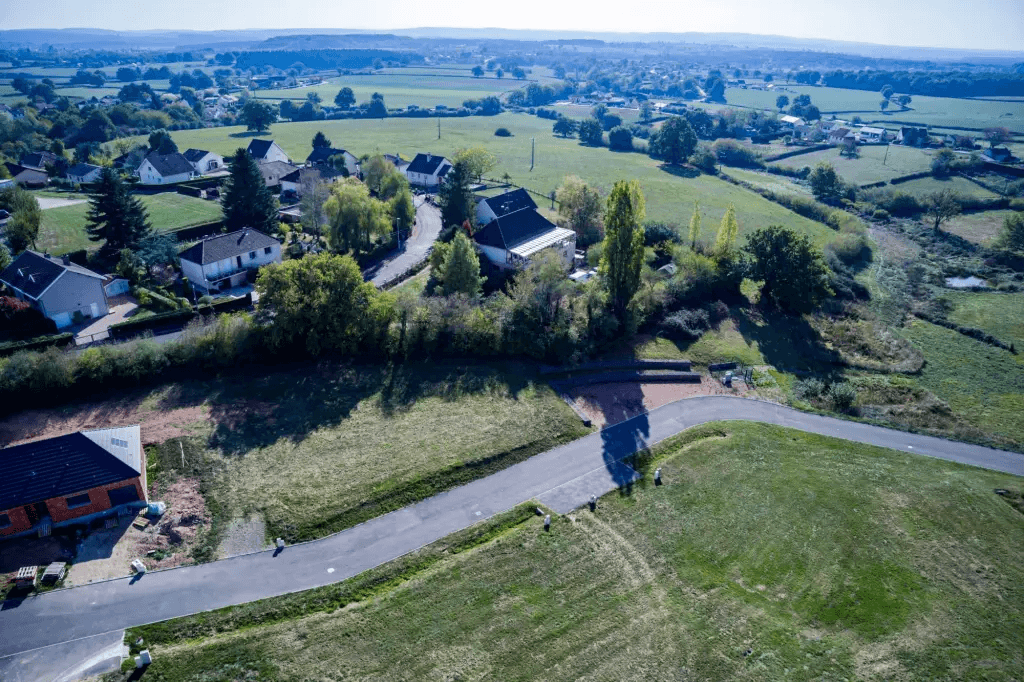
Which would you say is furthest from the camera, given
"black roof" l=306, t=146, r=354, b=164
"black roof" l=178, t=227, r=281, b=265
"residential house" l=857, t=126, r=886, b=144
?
"residential house" l=857, t=126, r=886, b=144

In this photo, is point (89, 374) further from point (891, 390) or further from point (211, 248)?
point (891, 390)

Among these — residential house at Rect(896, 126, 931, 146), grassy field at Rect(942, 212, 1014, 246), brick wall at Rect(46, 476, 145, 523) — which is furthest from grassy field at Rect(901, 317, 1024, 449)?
residential house at Rect(896, 126, 931, 146)

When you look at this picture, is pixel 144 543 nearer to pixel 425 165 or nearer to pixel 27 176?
pixel 425 165

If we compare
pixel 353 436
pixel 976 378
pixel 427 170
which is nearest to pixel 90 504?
pixel 353 436

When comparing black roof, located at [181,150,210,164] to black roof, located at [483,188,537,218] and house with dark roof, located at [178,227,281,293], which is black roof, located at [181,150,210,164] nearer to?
house with dark roof, located at [178,227,281,293]

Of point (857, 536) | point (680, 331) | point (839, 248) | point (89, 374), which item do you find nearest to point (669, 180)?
point (839, 248)

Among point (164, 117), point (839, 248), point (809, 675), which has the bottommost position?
point (809, 675)

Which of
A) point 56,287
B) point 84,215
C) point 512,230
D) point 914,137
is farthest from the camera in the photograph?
point 914,137
